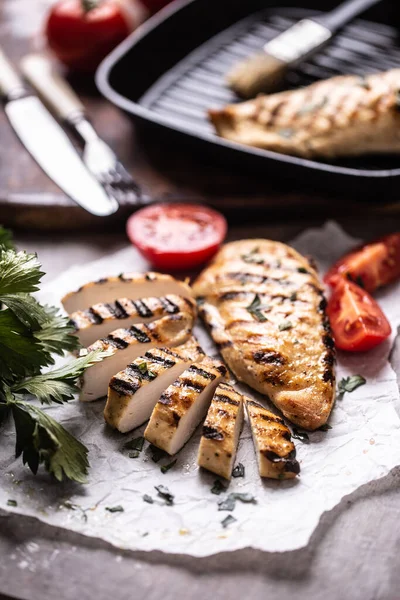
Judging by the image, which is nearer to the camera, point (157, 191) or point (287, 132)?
point (287, 132)

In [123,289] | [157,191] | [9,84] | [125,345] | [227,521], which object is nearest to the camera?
[227,521]

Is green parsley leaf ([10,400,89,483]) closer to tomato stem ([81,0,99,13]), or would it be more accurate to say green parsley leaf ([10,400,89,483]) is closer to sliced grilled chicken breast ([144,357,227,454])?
sliced grilled chicken breast ([144,357,227,454])

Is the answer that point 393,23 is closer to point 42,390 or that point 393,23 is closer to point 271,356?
point 271,356

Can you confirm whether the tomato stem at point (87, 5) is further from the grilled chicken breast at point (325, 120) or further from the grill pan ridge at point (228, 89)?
the grilled chicken breast at point (325, 120)

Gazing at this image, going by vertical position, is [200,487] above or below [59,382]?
below

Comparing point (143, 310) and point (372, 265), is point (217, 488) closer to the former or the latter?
point (143, 310)

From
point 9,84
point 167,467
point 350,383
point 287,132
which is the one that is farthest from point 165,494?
point 9,84

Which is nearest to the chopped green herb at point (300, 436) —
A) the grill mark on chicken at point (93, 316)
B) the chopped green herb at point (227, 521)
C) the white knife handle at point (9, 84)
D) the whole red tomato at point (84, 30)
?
the chopped green herb at point (227, 521)
